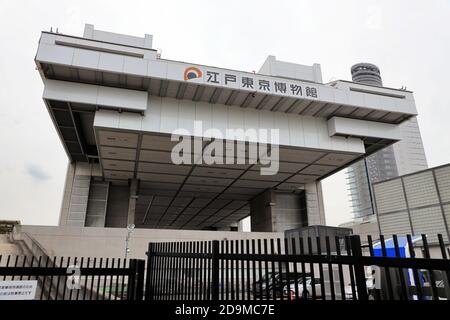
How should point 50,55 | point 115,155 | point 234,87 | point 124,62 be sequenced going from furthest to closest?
point 115,155, point 234,87, point 124,62, point 50,55

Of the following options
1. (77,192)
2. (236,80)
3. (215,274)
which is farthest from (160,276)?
(77,192)

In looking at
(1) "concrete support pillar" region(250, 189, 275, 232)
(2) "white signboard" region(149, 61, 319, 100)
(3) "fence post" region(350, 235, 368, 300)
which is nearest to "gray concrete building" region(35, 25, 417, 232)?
(2) "white signboard" region(149, 61, 319, 100)

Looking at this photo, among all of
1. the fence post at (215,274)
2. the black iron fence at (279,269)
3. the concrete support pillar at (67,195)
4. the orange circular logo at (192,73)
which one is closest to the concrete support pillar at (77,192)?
the concrete support pillar at (67,195)

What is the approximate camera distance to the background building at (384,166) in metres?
109

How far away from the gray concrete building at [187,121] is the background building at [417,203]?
5807 mm

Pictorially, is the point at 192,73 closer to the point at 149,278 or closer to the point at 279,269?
the point at 149,278

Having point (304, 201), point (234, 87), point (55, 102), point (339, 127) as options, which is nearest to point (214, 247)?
point (234, 87)

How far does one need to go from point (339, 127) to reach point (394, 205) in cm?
687

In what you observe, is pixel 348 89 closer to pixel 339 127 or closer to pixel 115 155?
pixel 339 127

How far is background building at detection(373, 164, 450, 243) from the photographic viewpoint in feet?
47.0

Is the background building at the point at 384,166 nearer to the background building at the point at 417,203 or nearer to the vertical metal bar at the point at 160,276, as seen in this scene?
the background building at the point at 417,203

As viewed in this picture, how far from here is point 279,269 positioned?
311 cm
